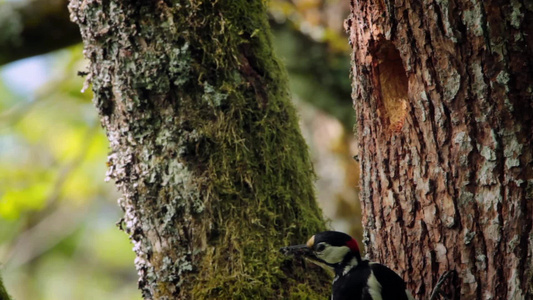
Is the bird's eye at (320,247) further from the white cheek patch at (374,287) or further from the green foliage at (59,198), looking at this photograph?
the green foliage at (59,198)

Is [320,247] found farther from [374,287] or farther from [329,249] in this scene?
[374,287]

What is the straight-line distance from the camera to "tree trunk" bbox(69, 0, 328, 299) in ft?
8.48

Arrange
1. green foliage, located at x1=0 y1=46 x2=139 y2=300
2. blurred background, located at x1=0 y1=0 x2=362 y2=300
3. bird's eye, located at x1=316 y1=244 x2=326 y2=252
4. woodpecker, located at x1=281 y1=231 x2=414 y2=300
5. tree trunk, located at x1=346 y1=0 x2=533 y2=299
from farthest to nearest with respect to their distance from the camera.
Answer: green foliage, located at x1=0 y1=46 x2=139 y2=300, blurred background, located at x1=0 y1=0 x2=362 y2=300, bird's eye, located at x1=316 y1=244 x2=326 y2=252, woodpecker, located at x1=281 y1=231 x2=414 y2=300, tree trunk, located at x1=346 y1=0 x2=533 y2=299

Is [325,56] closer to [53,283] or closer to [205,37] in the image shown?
[205,37]

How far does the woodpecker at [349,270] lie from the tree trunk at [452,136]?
3.9 inches

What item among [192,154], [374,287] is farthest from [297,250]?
[192,154]

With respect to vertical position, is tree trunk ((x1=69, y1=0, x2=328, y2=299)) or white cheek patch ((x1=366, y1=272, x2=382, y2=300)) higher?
tree trunk ((x1=69, y1=0, x2=328, y2=299))

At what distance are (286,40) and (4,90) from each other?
16.4 ft

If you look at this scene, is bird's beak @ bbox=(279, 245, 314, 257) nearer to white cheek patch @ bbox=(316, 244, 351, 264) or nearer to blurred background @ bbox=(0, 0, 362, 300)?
white cheek patch @ bbox=(316, 244, 351, 264)

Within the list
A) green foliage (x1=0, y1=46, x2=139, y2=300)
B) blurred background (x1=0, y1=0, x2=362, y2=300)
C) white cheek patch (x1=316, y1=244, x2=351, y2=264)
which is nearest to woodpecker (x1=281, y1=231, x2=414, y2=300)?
white cheek patch (x1=316, y1=244, x2=351, y2=264)

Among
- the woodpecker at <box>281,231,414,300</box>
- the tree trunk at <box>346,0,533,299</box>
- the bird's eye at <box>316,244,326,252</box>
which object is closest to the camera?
the tree trunk at <box>346,0,533,299</box>

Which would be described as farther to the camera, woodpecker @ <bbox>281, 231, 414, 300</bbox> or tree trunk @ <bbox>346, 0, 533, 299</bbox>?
woodpecker @ <bbox>281, 231, 414, 300</bbox>

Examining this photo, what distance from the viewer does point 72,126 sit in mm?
8094

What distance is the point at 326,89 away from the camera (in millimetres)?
5762
